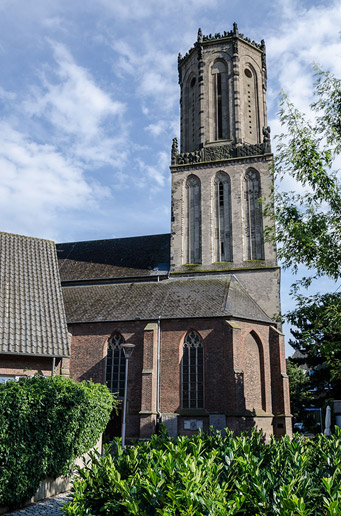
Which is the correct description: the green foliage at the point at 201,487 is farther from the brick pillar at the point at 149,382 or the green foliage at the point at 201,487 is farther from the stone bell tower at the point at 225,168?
the stone bell tower at the point at 225,168

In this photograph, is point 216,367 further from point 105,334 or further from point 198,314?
point 105,334

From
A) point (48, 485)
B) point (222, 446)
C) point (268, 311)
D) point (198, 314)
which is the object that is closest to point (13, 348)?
point (48, 485)

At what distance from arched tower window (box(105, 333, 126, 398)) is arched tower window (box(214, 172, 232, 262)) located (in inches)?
339

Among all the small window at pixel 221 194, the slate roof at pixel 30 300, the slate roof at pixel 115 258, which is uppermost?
the small window at pixel 221 194

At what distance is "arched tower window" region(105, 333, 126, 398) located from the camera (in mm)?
24234

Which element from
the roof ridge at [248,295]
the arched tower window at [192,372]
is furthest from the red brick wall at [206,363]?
the roof ridge at [248,295]

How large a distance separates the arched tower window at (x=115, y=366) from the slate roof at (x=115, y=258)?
216 inches

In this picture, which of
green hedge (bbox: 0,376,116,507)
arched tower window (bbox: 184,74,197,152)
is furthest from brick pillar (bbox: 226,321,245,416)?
arched tower window (bbox: 184,74,197,152)

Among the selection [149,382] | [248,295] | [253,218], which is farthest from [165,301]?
[253,218]

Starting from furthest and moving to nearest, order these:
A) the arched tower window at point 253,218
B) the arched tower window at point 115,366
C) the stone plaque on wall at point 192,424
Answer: the arched tower window at point 253,218 → the arched tower window at point 115,366 → the stone plaque on wall at point 192,424

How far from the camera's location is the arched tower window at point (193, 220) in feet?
96.6

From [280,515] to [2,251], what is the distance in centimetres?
1615

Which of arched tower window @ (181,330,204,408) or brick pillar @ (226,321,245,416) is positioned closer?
brick pillar @ (226,321,245,416)

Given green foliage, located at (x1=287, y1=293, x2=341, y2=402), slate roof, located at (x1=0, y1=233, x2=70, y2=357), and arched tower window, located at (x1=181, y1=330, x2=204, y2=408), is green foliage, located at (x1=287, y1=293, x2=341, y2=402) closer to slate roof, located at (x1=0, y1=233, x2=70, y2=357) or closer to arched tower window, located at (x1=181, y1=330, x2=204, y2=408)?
slate roof, located at (x1=0, y1=233, x2=70, y2=357)
